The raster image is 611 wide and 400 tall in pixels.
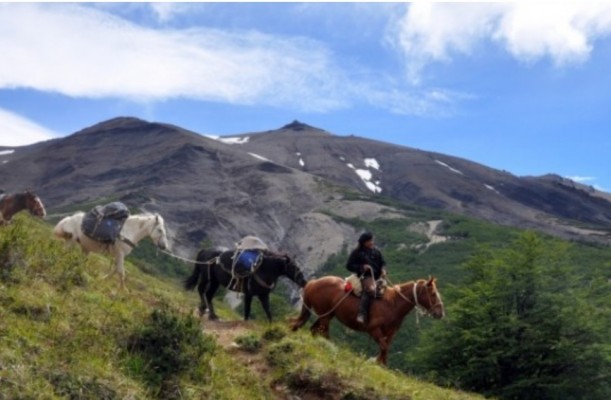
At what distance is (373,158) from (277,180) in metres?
64.0

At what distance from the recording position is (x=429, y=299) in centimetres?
1295

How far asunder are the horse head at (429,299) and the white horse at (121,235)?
22.7 ft

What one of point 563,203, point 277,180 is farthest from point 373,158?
point 277,180

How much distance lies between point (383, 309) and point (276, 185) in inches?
4004

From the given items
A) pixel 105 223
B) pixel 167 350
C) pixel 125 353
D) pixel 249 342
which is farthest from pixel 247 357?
pixel 105 223

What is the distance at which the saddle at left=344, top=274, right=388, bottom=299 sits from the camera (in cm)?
1314

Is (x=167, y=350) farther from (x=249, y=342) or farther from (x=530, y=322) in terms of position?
(x=530, y=322)

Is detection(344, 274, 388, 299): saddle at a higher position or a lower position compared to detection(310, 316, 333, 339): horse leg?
higher

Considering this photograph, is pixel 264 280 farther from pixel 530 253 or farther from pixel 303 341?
pixel 530 253

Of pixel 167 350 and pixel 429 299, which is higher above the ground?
pixel 429 299

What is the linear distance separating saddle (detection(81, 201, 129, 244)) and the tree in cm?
1208

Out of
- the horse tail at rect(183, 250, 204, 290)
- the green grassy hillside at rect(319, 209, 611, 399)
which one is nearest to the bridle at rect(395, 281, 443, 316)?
the green grassy hillside at rect(319, 209, 611, 399)

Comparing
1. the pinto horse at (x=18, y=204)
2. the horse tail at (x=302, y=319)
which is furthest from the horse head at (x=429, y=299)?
the pinto horse at (x=18, y=204)

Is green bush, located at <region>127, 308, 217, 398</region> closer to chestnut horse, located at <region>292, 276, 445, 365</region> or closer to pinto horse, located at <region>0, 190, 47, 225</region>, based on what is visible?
chestnut horse, located at <region>292, 276, 445, 365</region>
